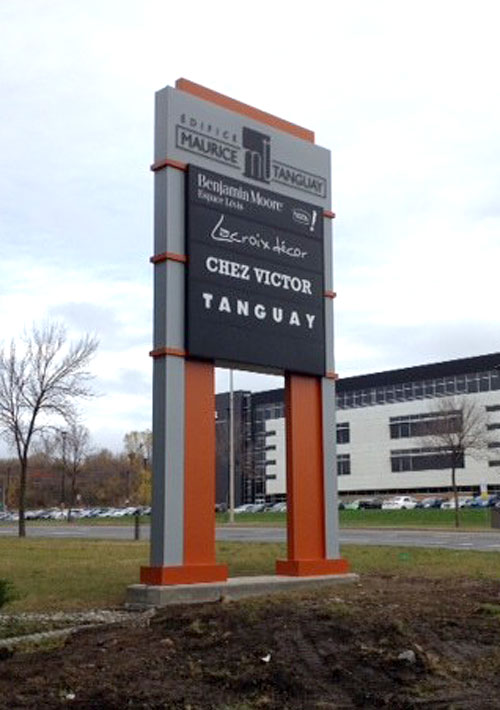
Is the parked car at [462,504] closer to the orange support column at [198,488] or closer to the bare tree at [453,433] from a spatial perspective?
the bare tree at [453,433]

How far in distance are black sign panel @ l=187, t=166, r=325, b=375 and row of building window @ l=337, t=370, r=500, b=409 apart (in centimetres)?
7020

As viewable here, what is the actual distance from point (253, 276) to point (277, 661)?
7.69 meters

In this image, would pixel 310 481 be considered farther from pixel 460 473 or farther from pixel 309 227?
pixel 460 473

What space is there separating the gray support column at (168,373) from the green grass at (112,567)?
1206 mm

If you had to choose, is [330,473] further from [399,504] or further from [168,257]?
[399,504]

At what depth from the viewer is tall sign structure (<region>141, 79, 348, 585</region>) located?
1184cm

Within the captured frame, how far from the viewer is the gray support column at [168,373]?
454 inches

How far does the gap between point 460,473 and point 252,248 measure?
7568 centimetres

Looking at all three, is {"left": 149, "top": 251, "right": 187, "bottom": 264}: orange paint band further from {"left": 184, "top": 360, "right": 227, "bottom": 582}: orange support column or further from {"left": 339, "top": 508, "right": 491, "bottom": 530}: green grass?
{"left": 339, "top": 508, "right": 491, "bottom": 530}: green grass

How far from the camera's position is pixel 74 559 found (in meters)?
19.4

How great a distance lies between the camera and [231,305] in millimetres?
12914

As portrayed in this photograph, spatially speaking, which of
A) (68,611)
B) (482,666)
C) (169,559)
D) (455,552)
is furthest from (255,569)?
(482,666)

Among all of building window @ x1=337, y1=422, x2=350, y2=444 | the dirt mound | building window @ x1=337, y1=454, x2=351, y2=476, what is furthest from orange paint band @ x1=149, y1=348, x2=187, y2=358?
building window @ x1=337, y1=454, x2=351, y2=476

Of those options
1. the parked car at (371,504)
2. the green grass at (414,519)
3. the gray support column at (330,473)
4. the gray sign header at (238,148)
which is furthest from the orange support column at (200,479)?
the parked car at (371,504)
